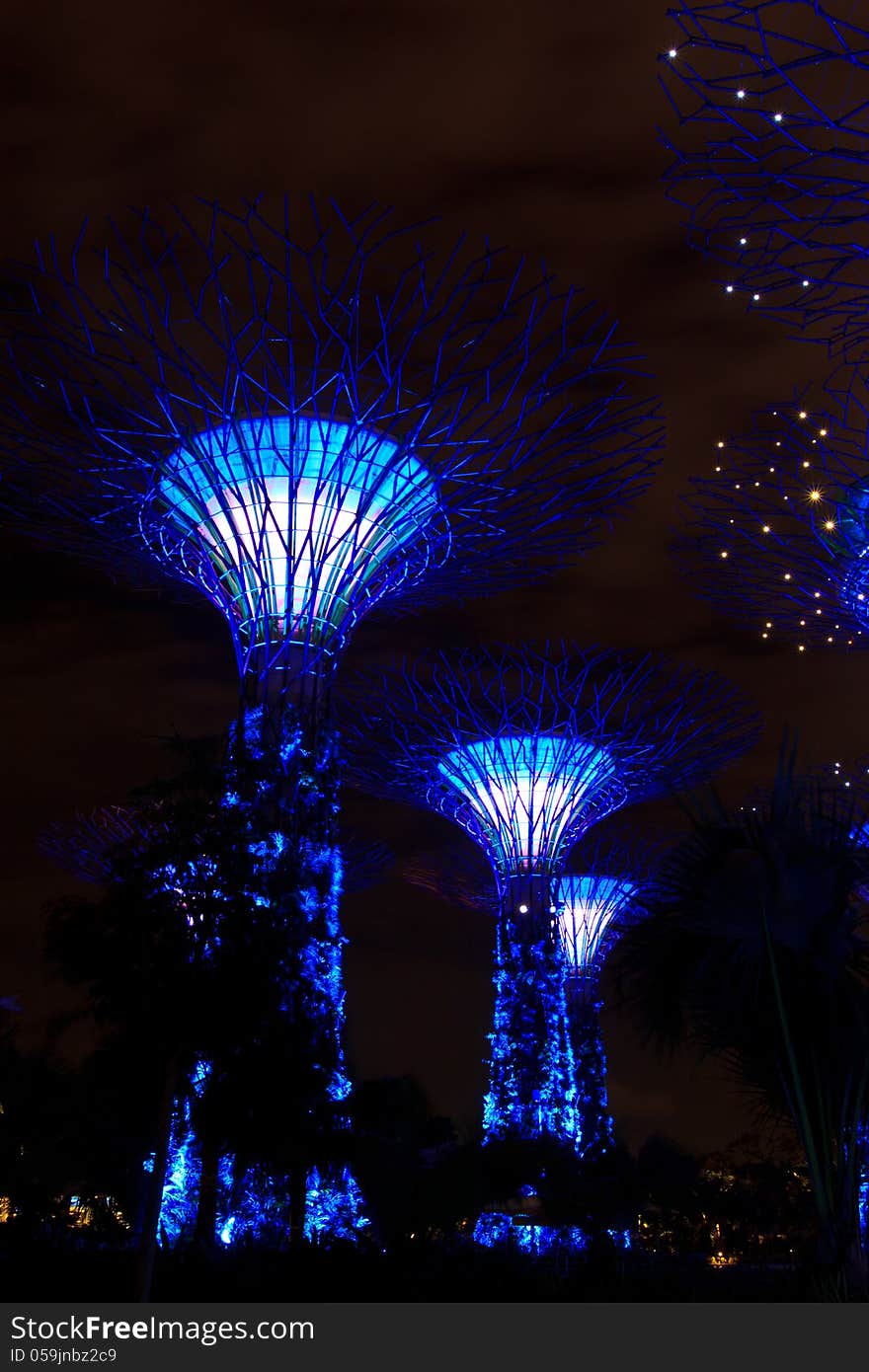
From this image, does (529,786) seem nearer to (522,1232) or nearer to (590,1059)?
(522,1232)

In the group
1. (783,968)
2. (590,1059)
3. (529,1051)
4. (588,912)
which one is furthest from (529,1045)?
(783,968)

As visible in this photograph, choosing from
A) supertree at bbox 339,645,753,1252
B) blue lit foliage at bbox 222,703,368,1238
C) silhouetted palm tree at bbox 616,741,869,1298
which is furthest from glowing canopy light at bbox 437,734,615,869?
silhouetted palm tree at bbox 616,741,869,1298

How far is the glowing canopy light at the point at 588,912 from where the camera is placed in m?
Result: 47.2

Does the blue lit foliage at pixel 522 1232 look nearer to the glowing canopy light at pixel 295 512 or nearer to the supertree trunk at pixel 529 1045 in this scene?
the supertree trunk at pixel 529 1045

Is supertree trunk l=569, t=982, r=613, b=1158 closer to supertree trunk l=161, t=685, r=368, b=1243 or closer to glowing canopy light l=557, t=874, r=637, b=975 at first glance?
glowing canopy light l=557, t=874, r=637, b=975

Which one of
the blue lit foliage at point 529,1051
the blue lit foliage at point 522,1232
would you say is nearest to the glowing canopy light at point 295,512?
the blue lit foliage at point 529,1051

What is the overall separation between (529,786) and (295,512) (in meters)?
15.6

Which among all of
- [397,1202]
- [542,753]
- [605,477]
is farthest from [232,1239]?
[542,753]

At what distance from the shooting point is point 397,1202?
21438 mm

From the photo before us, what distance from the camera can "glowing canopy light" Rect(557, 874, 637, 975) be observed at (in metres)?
47.2

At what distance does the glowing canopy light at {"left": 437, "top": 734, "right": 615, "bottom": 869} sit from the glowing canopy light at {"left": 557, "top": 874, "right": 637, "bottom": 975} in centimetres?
1292

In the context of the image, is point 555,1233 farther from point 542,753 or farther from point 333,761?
point 333,761

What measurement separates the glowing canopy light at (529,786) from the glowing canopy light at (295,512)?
13.9 metres

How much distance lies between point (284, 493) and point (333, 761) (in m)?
4.28
